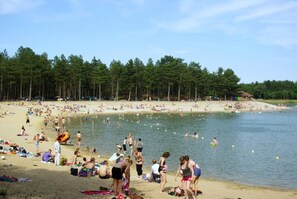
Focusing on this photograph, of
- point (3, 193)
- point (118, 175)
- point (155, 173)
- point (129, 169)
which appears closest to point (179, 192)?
point (129, 169)

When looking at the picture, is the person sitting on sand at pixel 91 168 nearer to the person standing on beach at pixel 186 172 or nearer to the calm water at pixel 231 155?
the person standing on beach at pixel 186 172

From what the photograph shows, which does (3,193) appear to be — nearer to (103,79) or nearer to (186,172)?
(186,172)

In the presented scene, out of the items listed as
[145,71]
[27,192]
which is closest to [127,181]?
[27,192]

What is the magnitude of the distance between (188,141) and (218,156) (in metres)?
9.34

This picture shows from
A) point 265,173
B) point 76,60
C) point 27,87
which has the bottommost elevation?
point 265,173

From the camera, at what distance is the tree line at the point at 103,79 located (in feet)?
268

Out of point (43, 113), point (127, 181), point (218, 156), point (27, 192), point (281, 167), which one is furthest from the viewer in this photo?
point (43, 113)

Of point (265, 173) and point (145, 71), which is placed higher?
point (145, 71)

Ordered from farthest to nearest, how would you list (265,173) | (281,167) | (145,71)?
(145,71) < (281,167) < (265,173)

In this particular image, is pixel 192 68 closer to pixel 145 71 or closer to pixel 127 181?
pixel 145 71

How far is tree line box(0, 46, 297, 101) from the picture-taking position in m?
81.6

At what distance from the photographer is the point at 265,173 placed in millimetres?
22359

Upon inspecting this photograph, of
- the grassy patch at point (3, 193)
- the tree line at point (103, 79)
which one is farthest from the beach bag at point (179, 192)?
the tree line at point (103, 79)

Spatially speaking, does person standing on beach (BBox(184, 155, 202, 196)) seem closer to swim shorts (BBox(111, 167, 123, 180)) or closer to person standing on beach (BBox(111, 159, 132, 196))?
person standing on beach (BBox(111, 159, 132, 196))
